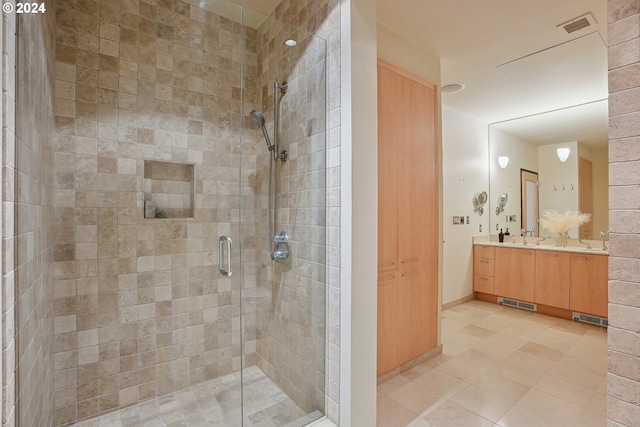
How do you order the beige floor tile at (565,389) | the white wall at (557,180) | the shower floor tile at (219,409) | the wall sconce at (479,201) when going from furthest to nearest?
the wall sconce at (479,201), the white wall at (557,180), the beige floor tile at (565,389), the shower floor tile at (219,409)

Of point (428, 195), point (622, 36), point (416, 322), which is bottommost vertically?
point (416, 322)

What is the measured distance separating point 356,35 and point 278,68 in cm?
55

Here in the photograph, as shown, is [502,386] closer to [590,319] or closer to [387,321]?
[387,321]

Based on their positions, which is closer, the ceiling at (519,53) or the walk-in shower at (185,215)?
the walk-in shower at (185,215)

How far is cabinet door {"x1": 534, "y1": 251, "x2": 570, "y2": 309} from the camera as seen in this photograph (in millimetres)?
3734

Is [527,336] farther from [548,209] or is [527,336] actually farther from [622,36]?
[622,36]

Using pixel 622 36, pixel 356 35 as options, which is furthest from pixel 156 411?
pixel 622 36

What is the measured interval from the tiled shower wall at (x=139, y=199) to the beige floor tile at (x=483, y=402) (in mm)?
1629

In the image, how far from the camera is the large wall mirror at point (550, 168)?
3658 millimetres

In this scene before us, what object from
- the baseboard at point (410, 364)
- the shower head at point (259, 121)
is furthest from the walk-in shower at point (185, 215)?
the baseboard at point (410, 364)

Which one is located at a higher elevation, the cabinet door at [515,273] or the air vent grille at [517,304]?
the cabinet door at [515,273]

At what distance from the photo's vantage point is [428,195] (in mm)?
2746

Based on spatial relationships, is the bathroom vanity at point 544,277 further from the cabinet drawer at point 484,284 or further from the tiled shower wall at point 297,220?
the tiled shower wall at point 297,220

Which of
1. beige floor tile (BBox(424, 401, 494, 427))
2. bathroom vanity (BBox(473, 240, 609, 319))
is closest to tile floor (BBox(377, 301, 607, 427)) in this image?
beige floor tile (BBox(424, 401, 494, 427))
